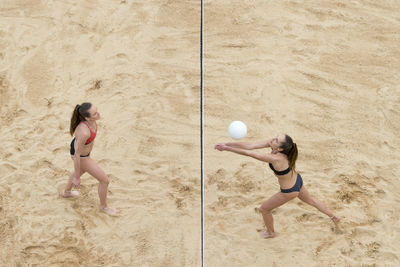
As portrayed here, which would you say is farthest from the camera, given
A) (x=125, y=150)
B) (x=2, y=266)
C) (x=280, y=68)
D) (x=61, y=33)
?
(x=61, y=33)

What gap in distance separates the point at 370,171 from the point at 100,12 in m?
5.30

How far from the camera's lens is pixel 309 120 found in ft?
22.5

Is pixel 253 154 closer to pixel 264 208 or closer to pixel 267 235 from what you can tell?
pixel 264 208

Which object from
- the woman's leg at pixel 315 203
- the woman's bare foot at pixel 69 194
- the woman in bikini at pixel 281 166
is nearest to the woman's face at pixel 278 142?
the woman in bikini at pixel 281 166

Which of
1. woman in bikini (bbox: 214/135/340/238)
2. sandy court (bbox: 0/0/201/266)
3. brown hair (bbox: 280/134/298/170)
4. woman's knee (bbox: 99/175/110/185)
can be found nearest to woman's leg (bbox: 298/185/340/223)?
woman in bikini (bbox: 214/135/340/238)

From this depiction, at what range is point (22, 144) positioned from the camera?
21.5 feet

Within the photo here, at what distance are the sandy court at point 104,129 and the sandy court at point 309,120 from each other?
404mm

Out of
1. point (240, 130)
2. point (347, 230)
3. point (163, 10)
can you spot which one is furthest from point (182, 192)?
point (163, 10)

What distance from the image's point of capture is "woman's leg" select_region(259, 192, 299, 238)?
5.04 m

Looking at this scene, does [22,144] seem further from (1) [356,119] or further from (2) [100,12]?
(1) [356,119]

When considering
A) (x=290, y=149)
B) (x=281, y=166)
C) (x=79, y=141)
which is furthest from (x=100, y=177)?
(x=290, y=149)

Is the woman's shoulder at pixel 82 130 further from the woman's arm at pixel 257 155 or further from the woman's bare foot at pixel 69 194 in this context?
the woman's arm at pixel 257 155

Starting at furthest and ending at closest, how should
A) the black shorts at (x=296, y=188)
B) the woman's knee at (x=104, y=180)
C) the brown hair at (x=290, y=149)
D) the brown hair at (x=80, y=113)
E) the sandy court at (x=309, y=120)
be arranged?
the sandy court at (x=309, y=120), the woman's knee at (x=104, y=180), the black shorts at (x=296, y=188), the brown hair at (x=80, y=113), the brown hair at (x=290, y=149)

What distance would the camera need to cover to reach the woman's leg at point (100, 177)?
5258mm
